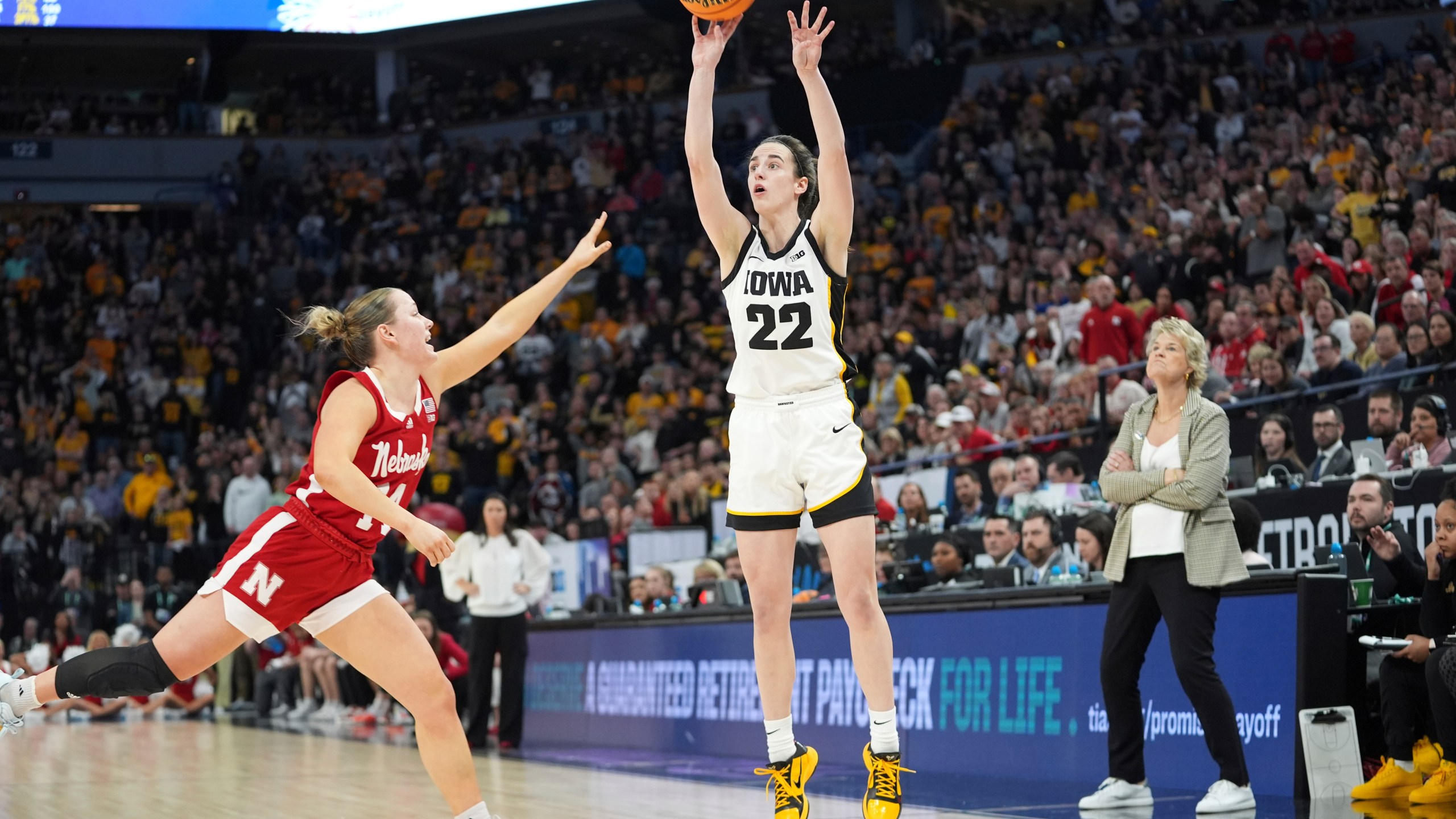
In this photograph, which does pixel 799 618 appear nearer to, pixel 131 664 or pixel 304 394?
pixel 131 664

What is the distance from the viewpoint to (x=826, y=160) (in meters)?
5.30

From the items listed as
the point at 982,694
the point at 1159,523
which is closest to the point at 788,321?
the point at 1159,523

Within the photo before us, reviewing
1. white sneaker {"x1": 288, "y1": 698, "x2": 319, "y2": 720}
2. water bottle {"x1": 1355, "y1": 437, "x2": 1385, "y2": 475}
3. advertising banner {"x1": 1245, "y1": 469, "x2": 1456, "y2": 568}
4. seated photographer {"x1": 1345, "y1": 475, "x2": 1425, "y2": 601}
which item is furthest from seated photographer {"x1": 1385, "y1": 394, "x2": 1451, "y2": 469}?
white sneaker {"x1": 288, "y1": 698, "x2": 319, "y2": 720}

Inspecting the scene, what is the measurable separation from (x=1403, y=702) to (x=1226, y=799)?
1049 millimetres

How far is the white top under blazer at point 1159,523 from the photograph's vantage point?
21.2ft

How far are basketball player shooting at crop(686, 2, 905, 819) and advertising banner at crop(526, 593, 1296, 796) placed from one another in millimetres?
2506

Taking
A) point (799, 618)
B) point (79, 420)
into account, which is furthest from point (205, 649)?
point (79, 420)

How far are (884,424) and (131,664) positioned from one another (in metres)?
11.7

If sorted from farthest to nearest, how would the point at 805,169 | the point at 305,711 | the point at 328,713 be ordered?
the point at 305,711 → the point at 328,713 → the point at 805,169

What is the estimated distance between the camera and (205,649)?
4.93 m

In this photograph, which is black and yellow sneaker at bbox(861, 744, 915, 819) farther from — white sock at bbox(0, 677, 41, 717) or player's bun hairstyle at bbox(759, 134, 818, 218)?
white sock at bbox(0, 677, 41, 717)

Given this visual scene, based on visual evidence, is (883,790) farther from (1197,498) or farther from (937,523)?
(937,523)

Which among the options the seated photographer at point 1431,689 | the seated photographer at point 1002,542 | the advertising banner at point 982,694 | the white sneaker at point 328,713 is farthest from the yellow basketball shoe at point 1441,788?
the white sneaker at point 328,713

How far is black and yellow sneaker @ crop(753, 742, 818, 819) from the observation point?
5285 mm
